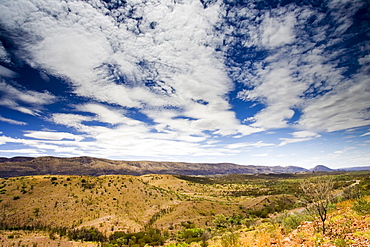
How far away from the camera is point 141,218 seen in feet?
102

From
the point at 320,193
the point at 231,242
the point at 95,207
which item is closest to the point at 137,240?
the point at 231,242

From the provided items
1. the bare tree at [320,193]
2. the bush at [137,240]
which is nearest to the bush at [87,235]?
the bush at [137,240]

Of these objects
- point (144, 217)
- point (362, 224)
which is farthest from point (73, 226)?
point (362, 224)

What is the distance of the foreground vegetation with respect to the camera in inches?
551

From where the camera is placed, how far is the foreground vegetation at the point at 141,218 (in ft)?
46.0

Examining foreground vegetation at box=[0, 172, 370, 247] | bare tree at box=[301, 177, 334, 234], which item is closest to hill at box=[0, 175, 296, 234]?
foreground vegetation at box=[0, 172, 370, 247]

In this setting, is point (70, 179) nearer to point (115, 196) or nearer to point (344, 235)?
point (115, 196)

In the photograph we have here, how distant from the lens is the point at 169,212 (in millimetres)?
34125

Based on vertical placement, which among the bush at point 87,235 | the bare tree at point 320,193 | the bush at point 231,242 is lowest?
the bush at point 87,235

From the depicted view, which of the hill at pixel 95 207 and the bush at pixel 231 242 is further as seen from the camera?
the hill at pixel 95 207

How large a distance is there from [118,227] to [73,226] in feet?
20.4

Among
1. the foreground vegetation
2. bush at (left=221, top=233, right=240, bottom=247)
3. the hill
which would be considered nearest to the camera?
bush at (left=221, top=233, right=240, bottom=247)

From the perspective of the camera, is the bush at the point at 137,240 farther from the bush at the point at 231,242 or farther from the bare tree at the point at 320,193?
the bare tree at the point at 320,193

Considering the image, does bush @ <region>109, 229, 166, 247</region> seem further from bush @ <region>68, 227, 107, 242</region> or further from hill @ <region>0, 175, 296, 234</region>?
hill @ <region>0, 175, 296, 234</region>
